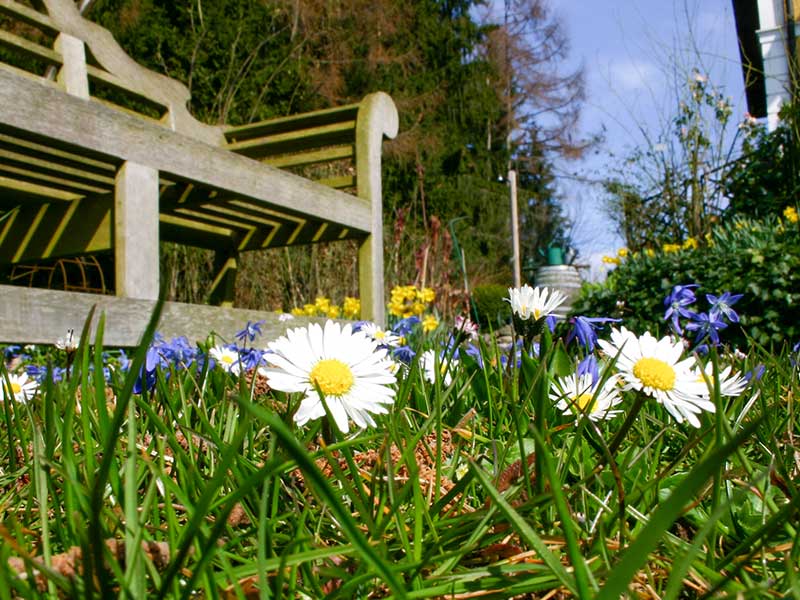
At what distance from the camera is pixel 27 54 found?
3645 mm

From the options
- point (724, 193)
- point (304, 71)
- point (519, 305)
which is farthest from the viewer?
point (304, 71)

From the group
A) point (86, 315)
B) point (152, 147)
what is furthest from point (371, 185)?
point (86, 315)

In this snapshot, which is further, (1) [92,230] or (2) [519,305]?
(1) [92,230]

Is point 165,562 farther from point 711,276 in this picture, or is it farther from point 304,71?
point 304,71

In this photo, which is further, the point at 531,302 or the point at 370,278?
the point at 370,278

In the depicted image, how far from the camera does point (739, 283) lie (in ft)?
14.3

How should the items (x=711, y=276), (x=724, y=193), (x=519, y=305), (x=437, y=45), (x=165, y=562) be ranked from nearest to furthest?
(x=165, y=562) < (x=519, y=305) < (x=711, y=276) < (x=724, y=193) < (x=437, y=45)

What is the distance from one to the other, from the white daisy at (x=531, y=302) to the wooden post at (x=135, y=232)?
213cm

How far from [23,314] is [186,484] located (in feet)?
6.48

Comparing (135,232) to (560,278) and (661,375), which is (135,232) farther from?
(560,278)

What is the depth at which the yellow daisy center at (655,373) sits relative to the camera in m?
0.74

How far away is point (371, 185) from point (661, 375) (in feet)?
12.4

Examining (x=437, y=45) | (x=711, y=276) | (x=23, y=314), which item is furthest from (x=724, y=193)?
(x=437, y=45)

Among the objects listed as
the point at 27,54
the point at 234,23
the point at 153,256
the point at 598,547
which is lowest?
the point at 598,547
